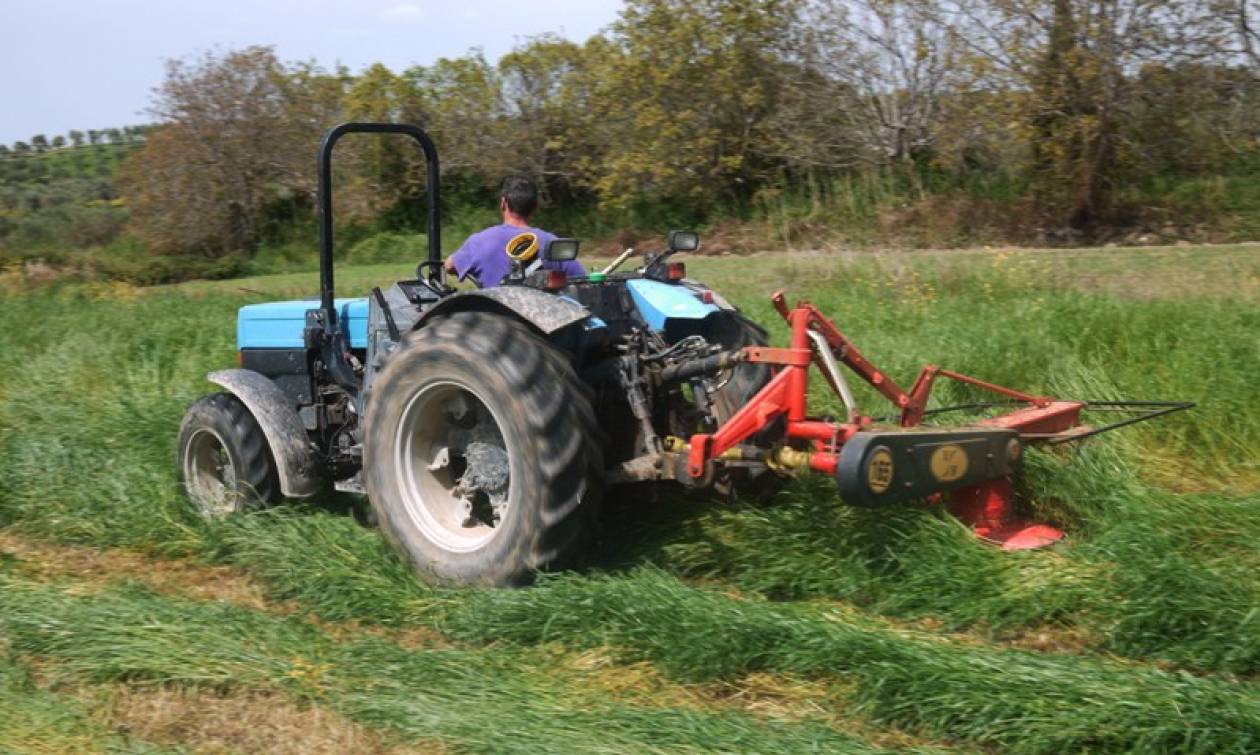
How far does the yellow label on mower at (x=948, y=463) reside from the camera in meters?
4.46

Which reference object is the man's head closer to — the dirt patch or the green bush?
the dirt patch

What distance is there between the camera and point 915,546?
486cm

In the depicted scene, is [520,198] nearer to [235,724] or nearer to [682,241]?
[682,241]

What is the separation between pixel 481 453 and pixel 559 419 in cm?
65

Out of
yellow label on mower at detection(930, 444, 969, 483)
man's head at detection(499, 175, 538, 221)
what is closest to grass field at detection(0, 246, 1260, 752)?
yellow label on mower at detection(930, 444, 969, 483)

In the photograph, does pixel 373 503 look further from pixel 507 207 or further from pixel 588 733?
pixel 588 733

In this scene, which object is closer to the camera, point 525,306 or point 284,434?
point 525,306

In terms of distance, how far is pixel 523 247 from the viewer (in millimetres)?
5344

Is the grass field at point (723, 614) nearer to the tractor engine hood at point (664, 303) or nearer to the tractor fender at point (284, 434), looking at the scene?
the tractor fender at point (284, 434)

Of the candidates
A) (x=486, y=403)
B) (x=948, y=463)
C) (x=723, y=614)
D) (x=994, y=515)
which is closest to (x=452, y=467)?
(x=486, y=403)

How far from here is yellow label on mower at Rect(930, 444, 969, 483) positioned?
446cm

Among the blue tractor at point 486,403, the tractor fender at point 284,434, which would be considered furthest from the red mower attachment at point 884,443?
the tractor fender at point 284,434

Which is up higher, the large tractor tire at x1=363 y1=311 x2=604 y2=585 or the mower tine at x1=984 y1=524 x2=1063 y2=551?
the large tractor tire at x1=363 y1=311 x2=604 y2=585

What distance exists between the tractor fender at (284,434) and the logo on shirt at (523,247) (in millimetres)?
1480
